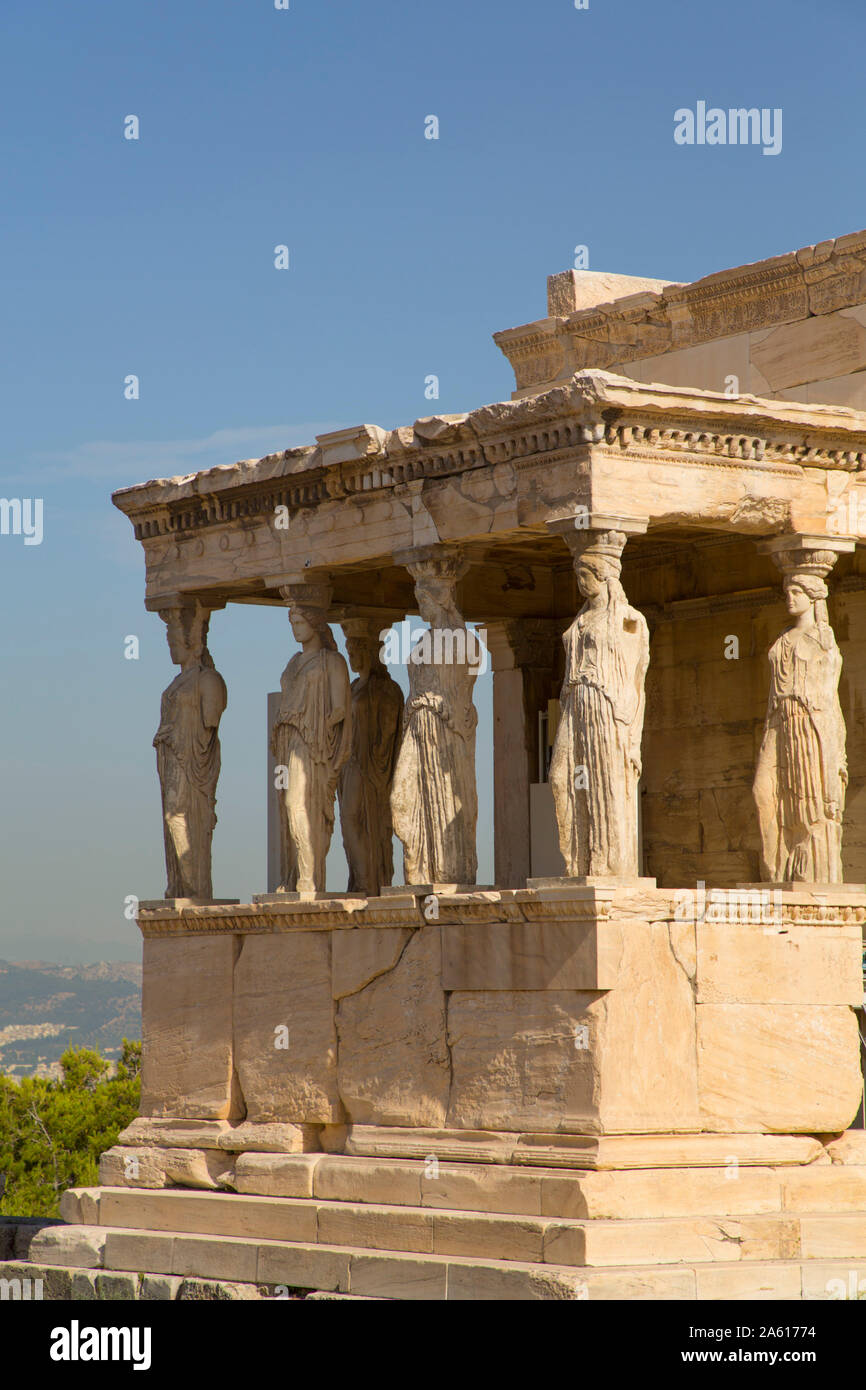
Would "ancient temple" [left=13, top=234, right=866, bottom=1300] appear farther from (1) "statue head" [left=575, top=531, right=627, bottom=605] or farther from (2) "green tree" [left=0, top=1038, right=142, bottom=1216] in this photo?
(2) "green tree" [left=0, top=1038, right=142, bottom=1216]

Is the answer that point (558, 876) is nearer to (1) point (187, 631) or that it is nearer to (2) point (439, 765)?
(2) point (439, 765)

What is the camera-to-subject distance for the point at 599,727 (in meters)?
12.6

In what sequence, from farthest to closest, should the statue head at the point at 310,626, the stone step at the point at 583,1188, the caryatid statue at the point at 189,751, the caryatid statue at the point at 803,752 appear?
the caryatid statue at the point at 189,751
the statue head at the point at 310,626
the caryatid statue at the point at 803,752
the stone step at the point at 583,1188

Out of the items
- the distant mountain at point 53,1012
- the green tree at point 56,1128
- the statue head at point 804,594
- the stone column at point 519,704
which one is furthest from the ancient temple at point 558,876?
the distant mountain at point 53,1012

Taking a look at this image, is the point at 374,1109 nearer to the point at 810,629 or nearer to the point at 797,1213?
the point at 797,1213

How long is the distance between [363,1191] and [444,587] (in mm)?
3453

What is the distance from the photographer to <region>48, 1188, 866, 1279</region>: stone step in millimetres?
11867

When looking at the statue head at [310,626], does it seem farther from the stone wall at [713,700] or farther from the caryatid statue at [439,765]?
the stone wall at [713,700]

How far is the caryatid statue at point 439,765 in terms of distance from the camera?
13500 mm

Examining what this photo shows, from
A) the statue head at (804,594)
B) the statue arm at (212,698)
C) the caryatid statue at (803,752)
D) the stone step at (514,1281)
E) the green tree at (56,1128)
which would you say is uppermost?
the statue head at (804,594)

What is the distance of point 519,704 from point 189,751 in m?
2.66

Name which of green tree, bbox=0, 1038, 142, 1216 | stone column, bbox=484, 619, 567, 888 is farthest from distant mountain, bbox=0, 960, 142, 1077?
stone column, bbox=484, 619, 567, 888

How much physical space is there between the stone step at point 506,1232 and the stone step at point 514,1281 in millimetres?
117

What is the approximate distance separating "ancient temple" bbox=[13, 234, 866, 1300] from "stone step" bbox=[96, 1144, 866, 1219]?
0.02 meters
